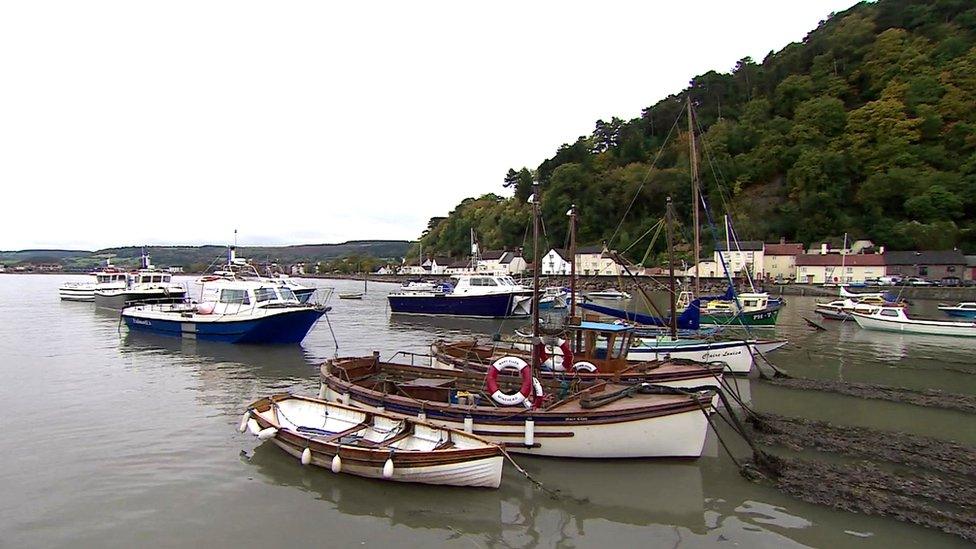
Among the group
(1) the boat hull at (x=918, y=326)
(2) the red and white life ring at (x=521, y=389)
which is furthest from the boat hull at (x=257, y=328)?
(1) the boat hull at (x=918, y=326)

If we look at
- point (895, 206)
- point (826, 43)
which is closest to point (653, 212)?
point (895, 206)

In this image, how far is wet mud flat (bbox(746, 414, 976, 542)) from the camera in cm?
832

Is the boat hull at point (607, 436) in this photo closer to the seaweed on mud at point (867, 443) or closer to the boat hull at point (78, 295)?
the seaweed on mud at point (867, 443)

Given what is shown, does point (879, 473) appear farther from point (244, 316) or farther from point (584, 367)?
point (244, 316)

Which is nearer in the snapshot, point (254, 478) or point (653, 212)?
point (254, 478)

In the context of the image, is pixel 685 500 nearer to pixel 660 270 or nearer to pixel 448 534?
pixel 448 534

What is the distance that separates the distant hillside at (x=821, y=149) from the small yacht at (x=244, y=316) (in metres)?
50.7

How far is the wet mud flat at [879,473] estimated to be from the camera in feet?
27.3

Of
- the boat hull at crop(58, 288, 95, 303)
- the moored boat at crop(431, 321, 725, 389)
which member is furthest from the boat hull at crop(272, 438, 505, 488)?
the boat hull at crop(58, 288, 95, 303)

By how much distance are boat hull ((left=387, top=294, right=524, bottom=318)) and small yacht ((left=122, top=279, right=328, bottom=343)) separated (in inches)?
592

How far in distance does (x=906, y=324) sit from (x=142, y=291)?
51.6 meters

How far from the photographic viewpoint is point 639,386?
10672 mm

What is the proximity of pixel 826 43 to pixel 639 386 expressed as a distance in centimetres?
11680

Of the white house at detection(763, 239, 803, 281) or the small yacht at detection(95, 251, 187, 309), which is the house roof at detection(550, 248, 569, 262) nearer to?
the white house at detection(763, 239, 803, 281)
